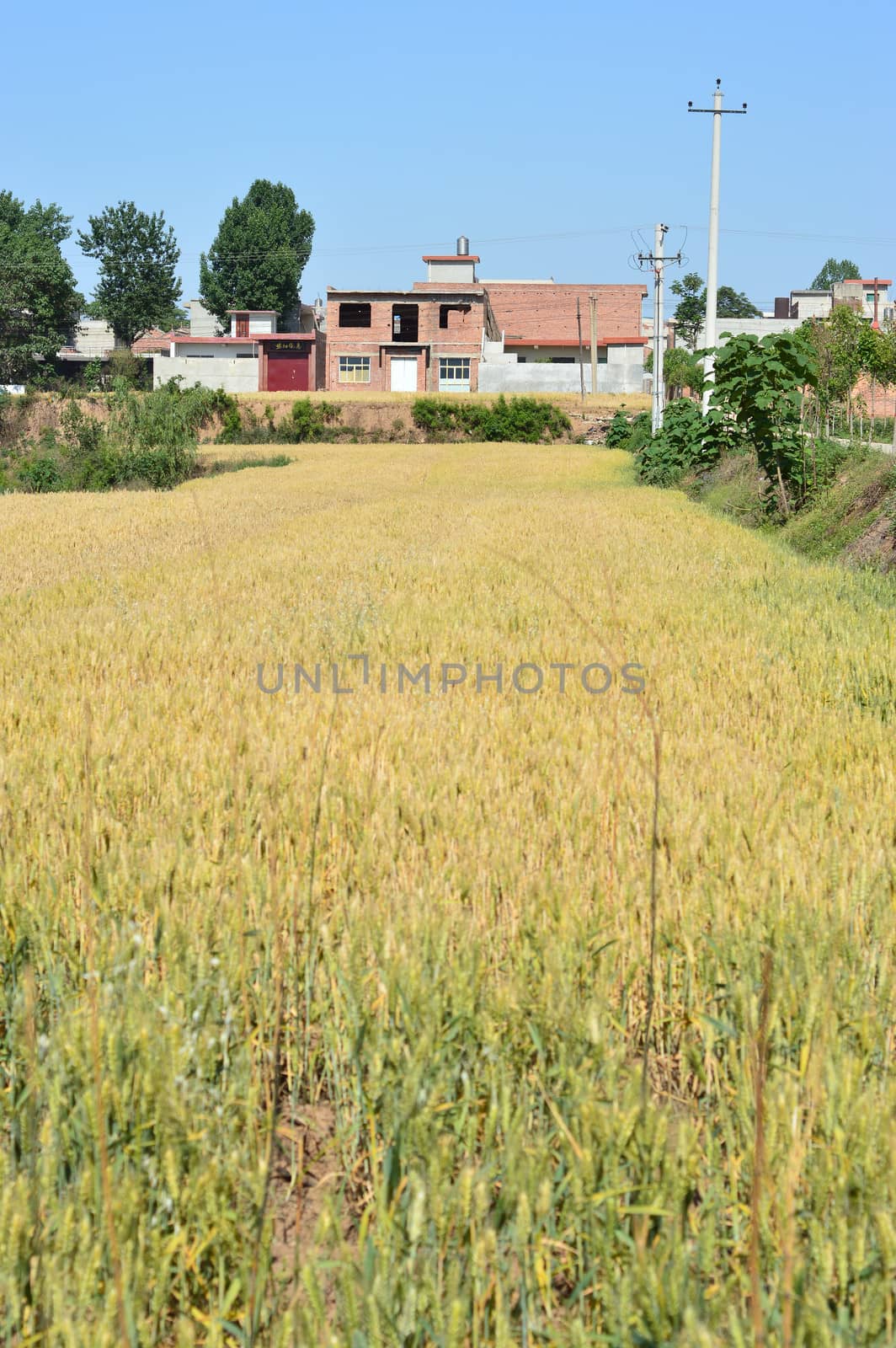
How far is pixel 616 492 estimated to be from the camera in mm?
25391

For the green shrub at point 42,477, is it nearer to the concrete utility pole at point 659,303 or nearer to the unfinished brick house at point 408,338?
the concrete utility pole at point 659,303

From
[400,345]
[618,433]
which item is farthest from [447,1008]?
[400,345]

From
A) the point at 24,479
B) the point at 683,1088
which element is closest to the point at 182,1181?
the point at 683,1088

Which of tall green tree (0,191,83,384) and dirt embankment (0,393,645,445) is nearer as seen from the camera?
dirt embankment (0,393,645,445)

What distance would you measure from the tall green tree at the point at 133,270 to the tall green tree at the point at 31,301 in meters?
7.54

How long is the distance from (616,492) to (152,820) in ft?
72.6

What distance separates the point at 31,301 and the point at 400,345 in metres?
23.0

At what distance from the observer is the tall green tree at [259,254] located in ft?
298

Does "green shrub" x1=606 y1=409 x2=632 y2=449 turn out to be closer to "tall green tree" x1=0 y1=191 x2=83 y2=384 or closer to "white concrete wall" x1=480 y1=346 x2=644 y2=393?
"white concrete wall" x1=480 y1=346 x2=644 y2=393

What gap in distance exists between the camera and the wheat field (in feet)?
6.17

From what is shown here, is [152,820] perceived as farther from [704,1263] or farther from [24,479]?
[24,479]

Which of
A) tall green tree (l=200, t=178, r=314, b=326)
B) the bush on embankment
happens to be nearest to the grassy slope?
the bush on embankment

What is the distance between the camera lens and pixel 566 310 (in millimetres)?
86688

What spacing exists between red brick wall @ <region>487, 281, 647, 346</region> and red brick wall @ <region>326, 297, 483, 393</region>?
41.0ft
